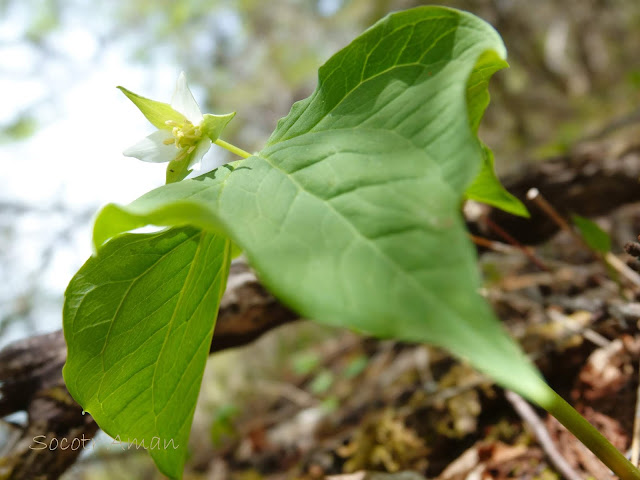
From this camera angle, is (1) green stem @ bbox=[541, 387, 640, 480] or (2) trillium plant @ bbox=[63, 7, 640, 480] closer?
(2) trillium plant @ bbox=[63, 7, 640, 480]

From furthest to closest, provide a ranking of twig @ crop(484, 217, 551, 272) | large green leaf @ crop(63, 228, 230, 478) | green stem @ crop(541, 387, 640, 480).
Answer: twig @ crop(484, 217, 551, 272) < large green leaf @ crop(63, 228, 230, 478) < green stem @ crop(541, 387, 640, 480)

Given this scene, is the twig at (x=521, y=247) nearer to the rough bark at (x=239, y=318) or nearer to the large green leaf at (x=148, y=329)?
the rough bark at (x=239, y=318)

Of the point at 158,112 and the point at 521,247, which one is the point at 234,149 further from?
the point at 521,247

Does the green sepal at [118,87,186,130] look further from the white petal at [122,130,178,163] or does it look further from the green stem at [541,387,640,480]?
the green stem at [541,387,640,480]

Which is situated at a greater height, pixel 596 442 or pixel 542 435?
pixel 596 442

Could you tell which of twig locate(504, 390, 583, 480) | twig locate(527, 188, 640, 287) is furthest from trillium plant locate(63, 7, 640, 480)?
twig locate(527, 188, 640, 287)

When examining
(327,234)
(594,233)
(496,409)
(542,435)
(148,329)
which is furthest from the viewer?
(496,409)

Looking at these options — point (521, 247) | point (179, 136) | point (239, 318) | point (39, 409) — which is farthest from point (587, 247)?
point (39, 409)

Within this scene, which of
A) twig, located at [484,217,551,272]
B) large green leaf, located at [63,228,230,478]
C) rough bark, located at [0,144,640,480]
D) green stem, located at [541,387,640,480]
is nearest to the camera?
green stem, located at [541,387,640,480]
